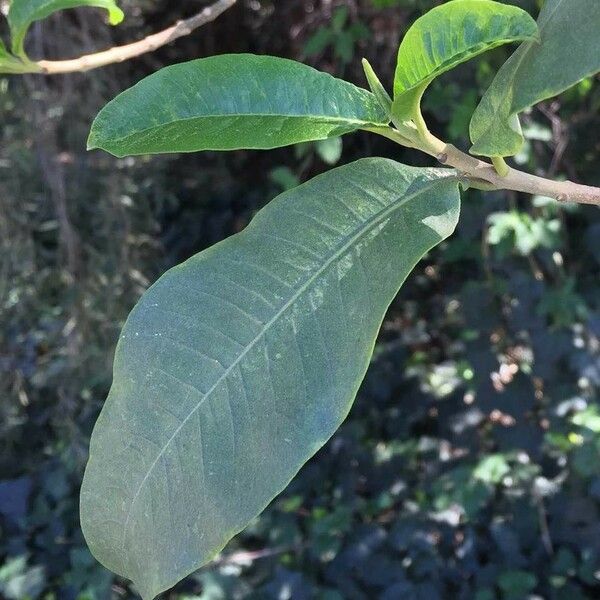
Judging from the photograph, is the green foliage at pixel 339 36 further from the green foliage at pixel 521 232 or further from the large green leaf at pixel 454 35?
the large green leaf at pixel 454 35

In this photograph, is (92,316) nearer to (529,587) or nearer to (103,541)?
(529,587)

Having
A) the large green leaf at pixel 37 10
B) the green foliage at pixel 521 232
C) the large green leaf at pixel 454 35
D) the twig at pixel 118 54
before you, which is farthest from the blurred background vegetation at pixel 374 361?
the large green leaf at pixel 454 35

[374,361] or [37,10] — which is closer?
[37,10]

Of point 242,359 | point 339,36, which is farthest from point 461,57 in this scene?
point 339,36

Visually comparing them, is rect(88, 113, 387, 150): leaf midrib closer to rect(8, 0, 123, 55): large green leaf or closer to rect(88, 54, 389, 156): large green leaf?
rect(88, 54, 389, 156): large green leaf

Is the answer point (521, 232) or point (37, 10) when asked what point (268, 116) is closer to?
point (37, 10)

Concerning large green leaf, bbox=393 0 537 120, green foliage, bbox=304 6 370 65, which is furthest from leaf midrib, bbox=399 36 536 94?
green foliage, bbox=304 6 370 65
